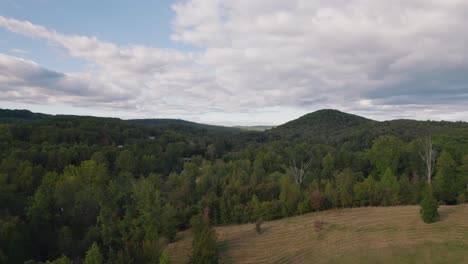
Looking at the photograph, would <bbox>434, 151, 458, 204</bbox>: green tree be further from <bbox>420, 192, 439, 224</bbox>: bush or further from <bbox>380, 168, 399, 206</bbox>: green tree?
<bbox>420, 192, 439, 224</bbox>: bush

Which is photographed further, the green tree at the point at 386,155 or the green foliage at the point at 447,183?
the green tree at the point at 386,155

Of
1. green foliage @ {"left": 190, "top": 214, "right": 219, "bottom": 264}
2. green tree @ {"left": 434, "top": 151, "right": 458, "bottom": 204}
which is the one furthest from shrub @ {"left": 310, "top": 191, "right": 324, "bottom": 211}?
green foliage @ {"left": 190, "top": 214, "right": 219, "bottom": 264}

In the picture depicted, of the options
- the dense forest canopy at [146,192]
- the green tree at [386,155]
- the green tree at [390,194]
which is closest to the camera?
the dense forest canopy at [146,192]

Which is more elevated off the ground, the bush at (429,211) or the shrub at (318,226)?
the bush at (429,211)

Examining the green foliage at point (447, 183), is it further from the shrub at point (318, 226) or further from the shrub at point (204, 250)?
the shrub at point (204, 250)

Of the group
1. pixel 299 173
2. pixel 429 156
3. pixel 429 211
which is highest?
pixel 429 156

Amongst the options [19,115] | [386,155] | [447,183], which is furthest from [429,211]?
[19,115]

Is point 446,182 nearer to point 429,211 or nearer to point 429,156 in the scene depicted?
point 429,156

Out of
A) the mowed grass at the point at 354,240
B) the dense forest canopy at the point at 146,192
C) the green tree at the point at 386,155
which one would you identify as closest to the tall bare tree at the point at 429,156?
the dense forest canopy at the point at 146,192
